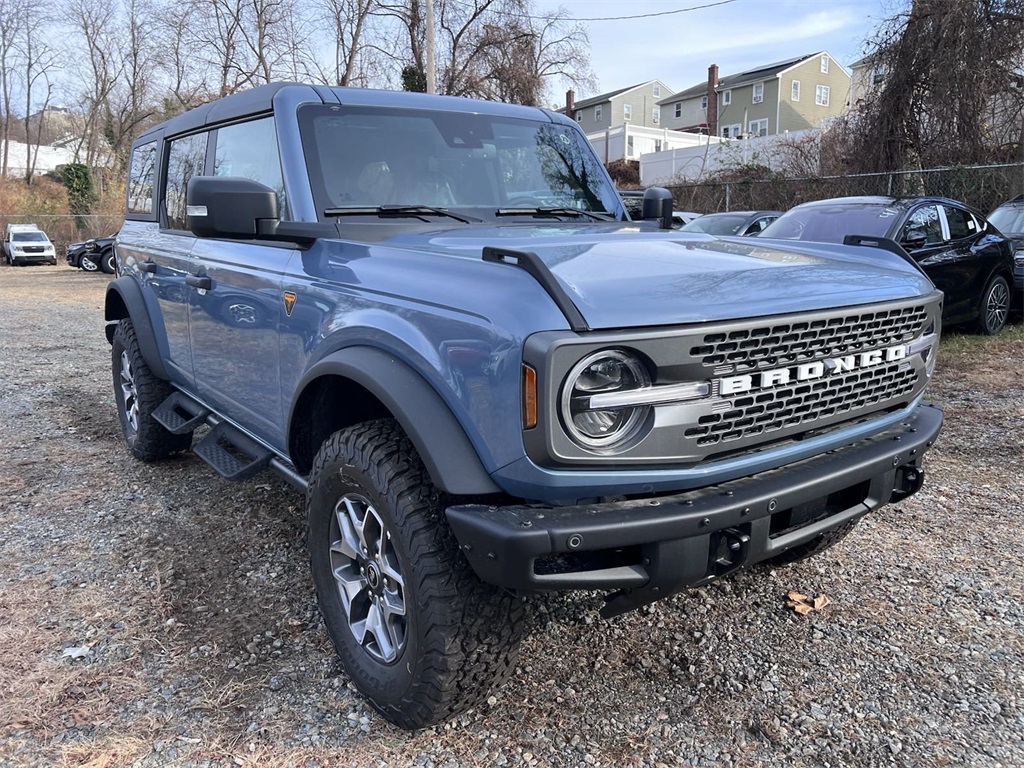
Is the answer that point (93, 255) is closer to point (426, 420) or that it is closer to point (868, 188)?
point (868, 188)

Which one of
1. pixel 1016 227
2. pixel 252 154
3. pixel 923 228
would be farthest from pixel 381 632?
pixel 1016 227

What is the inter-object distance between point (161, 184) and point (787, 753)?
14.4ft

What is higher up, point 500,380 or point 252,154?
point 252,154

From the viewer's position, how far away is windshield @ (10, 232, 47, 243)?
27281 millimetres

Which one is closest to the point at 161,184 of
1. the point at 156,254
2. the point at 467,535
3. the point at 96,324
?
the point at 156,254

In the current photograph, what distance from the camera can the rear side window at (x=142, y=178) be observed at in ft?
16.1

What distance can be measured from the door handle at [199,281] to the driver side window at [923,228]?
6811 millimetres

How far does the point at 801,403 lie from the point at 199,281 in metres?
2.80

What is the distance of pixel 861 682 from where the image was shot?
2699mm

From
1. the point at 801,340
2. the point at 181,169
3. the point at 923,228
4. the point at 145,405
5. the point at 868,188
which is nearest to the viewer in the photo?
the point at 801,340

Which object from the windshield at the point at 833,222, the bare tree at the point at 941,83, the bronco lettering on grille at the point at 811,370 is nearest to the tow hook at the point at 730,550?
the bronco lettering on grille at the point at 811,370

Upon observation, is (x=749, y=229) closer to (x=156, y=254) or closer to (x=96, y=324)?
(x=156, y=254)

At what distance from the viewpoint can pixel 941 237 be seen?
845 centimetres

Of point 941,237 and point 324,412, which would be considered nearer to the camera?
point 324,412
